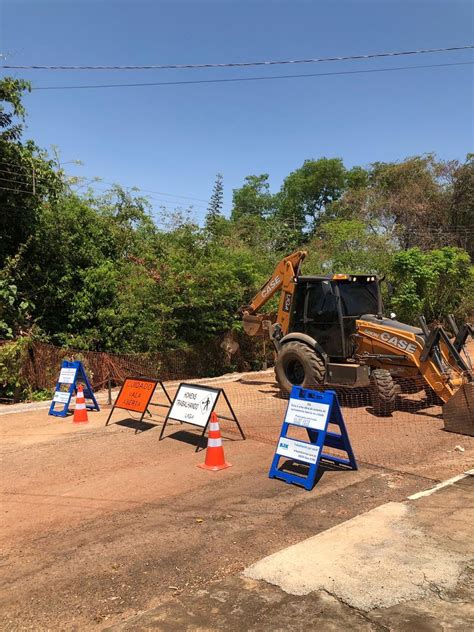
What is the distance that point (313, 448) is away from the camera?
19.4 ft

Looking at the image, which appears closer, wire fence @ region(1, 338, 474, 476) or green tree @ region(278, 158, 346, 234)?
wire fence @ region(1, 338, 474, 476)

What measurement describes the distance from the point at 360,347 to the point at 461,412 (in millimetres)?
2590

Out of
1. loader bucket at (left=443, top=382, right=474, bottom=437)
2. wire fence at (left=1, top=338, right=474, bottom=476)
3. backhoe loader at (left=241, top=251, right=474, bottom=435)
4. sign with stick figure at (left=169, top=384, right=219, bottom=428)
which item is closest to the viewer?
wire fence at (left=1, top=338, right=474, bottom=476)

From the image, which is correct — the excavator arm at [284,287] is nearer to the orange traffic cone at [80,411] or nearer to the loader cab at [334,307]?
the loader cab at [334,307]

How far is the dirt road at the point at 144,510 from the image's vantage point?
3678 mm

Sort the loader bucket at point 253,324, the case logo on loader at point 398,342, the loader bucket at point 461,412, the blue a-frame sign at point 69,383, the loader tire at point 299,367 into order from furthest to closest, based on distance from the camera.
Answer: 1. the loader bucket at point 253,324
2. the loader tire at point 299,367
3. the blue a-frame sign at point 69,383
4. the case logo on loader at point 398,342
5. the loader bucket at point 461,412

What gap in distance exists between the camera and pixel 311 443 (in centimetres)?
607

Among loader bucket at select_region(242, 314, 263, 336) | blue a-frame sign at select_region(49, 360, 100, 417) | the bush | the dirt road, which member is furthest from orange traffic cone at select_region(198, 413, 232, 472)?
the bush

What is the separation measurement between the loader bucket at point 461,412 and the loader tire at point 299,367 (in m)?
2.65

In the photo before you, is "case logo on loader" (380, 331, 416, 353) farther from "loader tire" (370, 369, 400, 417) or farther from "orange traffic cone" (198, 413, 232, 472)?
→ "orange traffic cone" (198, 413, 232, 472)

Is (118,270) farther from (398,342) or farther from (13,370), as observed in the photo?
(398,342)

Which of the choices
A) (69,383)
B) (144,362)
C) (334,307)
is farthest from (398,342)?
(144,362)

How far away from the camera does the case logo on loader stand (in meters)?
9.33

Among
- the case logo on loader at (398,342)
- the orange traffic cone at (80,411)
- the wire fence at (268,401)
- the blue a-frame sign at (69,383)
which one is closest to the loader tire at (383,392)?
the wire fence at (268,401)
